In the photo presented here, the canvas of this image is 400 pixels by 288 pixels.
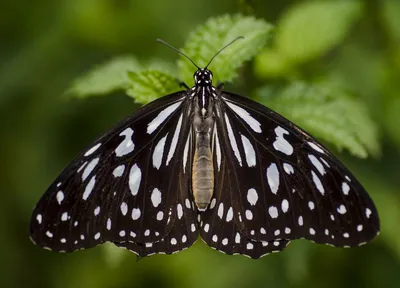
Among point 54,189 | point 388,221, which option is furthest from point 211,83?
point 388,221

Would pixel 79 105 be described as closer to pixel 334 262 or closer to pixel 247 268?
pixel 247 268

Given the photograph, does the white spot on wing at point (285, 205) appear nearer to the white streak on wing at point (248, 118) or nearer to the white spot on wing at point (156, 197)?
the white streak on wing at point (248, 118)

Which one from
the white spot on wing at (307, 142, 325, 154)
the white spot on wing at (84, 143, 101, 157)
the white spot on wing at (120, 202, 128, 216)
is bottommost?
the white spot on wing at (120, 202, 128, 216)

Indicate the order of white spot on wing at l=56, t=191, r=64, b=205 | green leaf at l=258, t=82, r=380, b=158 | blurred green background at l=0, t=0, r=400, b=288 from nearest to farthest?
white spot on wing at l=56, t=191, r=64, b=205 → green leaf at l=258, t=82, r=380, b=158 → blurred green background at l=0, t=0, r=400, b=288

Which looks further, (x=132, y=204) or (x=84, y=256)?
(x=84, y=256)

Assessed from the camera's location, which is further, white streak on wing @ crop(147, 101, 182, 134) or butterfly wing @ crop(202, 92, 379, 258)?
white streak on wing @ crop(147, 101, 182, 134)

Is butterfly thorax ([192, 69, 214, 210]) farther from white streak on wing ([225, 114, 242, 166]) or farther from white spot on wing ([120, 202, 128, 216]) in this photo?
white spot on wing ([120, 202, 128, 216])

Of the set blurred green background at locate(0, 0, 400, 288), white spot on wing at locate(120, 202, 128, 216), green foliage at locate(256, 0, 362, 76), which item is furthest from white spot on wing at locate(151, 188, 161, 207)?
blurred green background at locate(0, 0, 400, 288)
